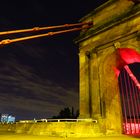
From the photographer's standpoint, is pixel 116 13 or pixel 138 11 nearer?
pixel 138 11

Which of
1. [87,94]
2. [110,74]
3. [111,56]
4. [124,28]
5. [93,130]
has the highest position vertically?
[124,28]

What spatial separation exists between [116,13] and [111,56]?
347 centimetres

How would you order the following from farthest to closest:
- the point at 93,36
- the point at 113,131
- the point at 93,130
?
1. the point at 93,36
2. the point at 113,131
3. the point at 93,130

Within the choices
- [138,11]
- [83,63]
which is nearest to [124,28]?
[138,11]

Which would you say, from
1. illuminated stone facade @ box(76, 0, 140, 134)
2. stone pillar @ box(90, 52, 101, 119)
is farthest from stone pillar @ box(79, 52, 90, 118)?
stone pillar @ box(90, 52, 101, 119)

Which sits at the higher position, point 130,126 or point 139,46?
point 139,46

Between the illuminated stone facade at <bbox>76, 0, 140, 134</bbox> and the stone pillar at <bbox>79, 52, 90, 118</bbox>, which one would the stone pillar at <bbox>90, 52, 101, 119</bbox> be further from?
the stone pillar at <bbox>79, 52, 90, 118</bbox>

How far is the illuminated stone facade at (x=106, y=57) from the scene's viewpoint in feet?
61.6

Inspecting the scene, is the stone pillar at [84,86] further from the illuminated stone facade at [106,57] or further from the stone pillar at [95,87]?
the stone pillar at [95,87]

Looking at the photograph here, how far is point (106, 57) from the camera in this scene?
2052 centimetres

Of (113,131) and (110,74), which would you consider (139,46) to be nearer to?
(110,74)

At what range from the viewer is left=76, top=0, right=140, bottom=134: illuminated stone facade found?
18.8 meters

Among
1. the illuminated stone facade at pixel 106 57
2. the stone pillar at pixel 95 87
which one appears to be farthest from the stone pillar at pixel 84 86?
the stone pillar at pixel 95 87

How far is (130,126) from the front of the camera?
20938mm
